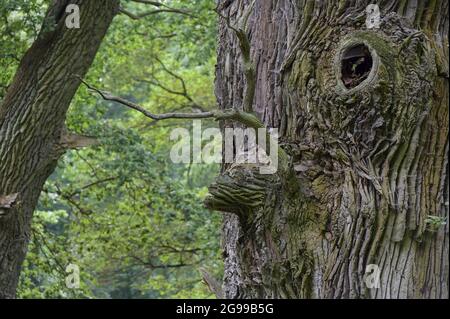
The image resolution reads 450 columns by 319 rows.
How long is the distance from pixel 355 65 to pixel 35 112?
160 inches

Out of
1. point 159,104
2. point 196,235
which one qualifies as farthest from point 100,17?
point 159,104

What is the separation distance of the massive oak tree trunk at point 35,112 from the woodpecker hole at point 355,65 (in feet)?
12.8

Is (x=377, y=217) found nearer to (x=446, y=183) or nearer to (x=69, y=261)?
(x=446, y=183)

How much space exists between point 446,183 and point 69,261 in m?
7.76

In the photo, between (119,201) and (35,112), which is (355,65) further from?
(119,201)

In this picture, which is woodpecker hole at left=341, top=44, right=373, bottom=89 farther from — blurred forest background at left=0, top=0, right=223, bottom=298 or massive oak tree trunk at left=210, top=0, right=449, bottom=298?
blurred forest background at left=0, top=0, right=223, bottom=298

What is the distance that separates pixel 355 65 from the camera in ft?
Result: 13.5

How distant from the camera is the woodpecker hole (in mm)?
4070

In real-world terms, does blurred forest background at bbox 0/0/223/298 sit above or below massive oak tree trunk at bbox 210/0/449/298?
above

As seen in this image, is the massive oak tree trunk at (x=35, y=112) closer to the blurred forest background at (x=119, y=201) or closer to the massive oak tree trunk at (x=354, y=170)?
the blurred forest background at (x=119, y=201)

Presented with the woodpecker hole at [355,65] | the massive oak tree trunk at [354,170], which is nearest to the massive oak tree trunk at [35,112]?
the massive oak tree trunk at [354,170]

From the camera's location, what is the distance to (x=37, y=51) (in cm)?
750

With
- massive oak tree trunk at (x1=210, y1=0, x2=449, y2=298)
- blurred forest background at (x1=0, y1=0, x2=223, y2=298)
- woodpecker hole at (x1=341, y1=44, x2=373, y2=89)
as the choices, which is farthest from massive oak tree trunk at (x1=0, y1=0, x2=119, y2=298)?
woodpecker hole at (x1=341, y1=44, x2=373, y2=89)

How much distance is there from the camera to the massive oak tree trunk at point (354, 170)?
3.98 meters
